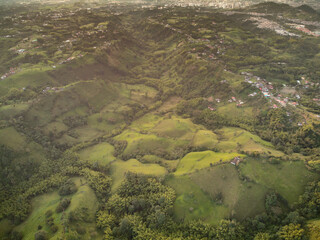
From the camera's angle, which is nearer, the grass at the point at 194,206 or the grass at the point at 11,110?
the grass at the point at 194,206

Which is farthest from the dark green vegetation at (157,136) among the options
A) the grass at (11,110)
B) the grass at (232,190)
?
the grass at (11,110)

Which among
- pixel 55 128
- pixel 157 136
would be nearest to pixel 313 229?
pixel 157 136

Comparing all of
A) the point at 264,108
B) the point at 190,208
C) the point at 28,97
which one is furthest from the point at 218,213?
the point at 28,97

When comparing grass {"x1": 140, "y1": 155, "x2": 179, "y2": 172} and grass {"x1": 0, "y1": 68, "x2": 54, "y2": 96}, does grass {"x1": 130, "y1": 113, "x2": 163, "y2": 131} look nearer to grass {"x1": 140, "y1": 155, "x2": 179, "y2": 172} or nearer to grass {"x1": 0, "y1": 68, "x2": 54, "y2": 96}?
grass {"x1": 140, "y1": 155, "x2": 179, "y2": 172}

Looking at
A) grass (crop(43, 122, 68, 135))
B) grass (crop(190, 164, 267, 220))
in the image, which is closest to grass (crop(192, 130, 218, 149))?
grass (crop(190, 164, 267, 220))

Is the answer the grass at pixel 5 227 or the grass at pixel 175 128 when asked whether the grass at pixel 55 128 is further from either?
the grass at pixel 175 128

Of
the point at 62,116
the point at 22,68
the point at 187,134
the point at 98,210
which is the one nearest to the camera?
the point at 98,210

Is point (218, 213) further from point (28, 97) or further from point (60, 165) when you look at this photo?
point (28, 97)
